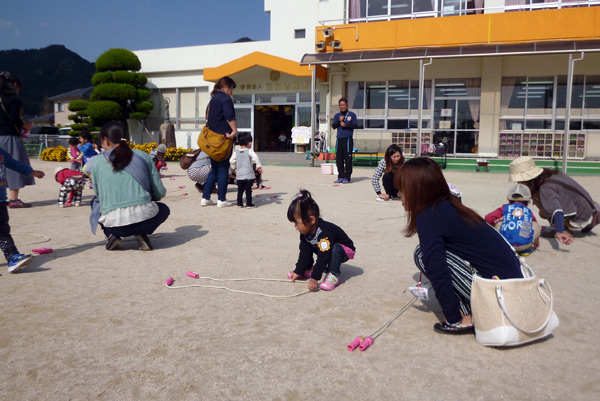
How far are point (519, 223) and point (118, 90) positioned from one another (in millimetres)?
21732

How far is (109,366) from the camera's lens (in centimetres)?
238

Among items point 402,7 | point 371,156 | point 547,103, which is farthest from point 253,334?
point 402,7

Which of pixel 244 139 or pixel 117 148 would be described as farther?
pixel 244 139

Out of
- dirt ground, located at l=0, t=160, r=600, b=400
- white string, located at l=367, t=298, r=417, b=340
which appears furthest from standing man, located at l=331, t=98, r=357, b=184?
white string, located at l=367, t=298, r=417, b=340

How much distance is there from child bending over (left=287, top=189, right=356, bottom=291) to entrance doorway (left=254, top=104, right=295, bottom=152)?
19.2m

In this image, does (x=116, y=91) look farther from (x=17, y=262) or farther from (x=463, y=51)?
(x=17, y=262)

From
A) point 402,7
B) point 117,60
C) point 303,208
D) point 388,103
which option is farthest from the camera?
point 117,60

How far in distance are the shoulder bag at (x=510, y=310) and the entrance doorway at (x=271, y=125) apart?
20505mm

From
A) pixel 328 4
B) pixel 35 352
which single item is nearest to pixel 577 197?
pixel 35 352

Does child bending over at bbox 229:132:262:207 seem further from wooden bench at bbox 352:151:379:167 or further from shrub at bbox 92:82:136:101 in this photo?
shrub at bbox 92:82:136:101

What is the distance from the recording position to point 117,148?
4512mm

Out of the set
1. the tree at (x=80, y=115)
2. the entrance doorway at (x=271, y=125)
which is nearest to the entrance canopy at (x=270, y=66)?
the entrance doorway at (x=271, y=125)

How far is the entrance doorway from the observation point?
2283 centimetres

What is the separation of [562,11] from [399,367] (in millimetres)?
15910
